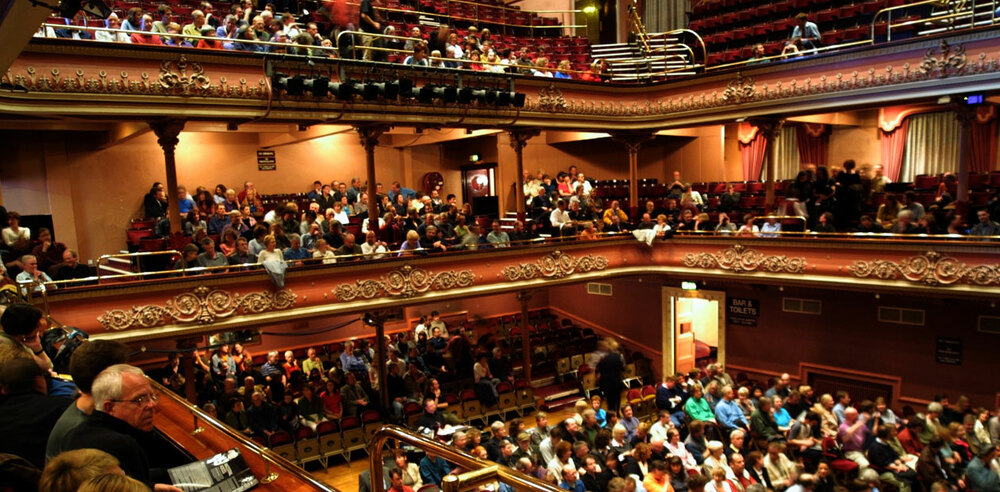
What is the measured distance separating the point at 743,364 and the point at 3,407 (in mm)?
12075

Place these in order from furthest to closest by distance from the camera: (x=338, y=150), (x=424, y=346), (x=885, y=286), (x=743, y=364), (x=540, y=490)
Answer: (x=338, y=150) → (x=743, y=364) → (x=424, y=346) → (x=885, y=286) → (x=540, y=490)

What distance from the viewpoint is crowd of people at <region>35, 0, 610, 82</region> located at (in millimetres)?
8047

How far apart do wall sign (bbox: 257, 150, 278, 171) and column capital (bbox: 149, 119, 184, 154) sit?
541 centimetres

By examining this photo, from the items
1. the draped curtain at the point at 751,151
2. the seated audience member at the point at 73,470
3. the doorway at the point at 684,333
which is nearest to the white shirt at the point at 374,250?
the doorway at the point at 684,333

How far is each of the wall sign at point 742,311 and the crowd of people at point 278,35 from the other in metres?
5.40

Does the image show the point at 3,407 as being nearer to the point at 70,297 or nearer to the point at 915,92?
the point at 70,297

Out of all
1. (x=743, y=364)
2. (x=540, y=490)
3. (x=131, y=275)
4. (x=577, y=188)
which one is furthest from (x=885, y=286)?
(x=131, y=275)

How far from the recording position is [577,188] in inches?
499

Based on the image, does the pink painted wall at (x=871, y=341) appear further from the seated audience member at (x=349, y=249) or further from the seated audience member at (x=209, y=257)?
the seated audience member at (x=209, y=257)

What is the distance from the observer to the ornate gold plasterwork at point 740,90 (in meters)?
11.1

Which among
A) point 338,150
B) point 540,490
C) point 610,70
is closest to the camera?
point 540,490

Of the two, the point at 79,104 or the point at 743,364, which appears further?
the point at 743,364

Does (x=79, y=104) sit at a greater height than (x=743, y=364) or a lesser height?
greater

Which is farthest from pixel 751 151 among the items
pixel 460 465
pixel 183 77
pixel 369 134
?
pixel 460 465
